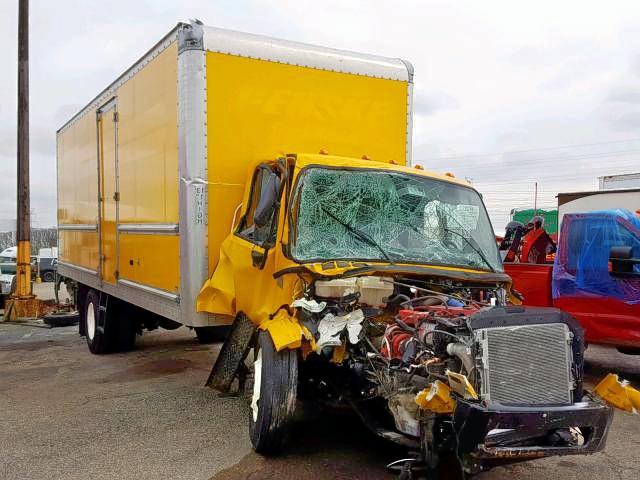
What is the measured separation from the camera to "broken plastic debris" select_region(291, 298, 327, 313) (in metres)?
4.42

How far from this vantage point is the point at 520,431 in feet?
11.2

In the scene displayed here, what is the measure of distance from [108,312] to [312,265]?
5577 mm

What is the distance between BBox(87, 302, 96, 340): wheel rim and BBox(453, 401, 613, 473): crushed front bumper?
7.66 metres

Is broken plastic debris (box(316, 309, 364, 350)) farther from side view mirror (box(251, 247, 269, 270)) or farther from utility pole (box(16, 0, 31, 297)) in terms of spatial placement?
utility pole (box(16, 0, 31, 297))

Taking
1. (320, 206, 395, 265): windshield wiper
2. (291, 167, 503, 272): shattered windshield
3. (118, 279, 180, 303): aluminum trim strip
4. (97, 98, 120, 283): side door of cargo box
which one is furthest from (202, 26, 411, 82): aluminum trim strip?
(97, 98, 120, 283): side door of cargo box

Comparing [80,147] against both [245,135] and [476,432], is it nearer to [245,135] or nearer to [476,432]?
[245,135]

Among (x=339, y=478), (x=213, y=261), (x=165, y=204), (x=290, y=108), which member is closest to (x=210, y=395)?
(x=213, y=261)

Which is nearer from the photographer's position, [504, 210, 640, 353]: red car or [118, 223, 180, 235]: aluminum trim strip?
[118, 223, 180, 235]: aluminum trim strip

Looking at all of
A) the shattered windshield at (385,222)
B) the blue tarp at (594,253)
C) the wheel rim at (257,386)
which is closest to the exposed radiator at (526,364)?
the shattered windshield at (385,222)

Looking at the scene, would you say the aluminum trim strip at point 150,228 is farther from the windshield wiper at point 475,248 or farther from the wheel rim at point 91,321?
the windshield wiper at point 475,248

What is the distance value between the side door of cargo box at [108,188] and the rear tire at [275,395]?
445 cm

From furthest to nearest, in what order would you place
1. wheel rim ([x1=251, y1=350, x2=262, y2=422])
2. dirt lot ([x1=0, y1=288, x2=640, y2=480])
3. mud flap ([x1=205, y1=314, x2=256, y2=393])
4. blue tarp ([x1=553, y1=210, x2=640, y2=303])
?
blue tarp ([x1=553, y1=210, x2=640, y2=303]), mud flap ([x1=205, y1=314, x2=256, y2=393]), wheel rim ([x1=251, y1=350, x2=262, y2=422]), dirt lot ([x1=0, y1=288, x2=640, y2=480])

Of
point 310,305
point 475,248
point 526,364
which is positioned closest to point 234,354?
point 310,305

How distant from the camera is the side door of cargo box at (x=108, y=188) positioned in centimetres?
841
